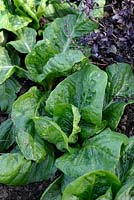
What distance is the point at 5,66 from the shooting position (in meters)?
2.57

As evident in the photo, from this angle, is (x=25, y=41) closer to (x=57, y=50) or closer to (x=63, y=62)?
(x=57, y=50)

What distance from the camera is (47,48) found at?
94.5 inches

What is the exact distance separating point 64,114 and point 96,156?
9.8 inches

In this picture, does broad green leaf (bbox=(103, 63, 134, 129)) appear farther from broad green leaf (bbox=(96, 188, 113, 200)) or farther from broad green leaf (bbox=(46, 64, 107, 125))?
broad green leaf (bbox=(96, 188, 113, 200))

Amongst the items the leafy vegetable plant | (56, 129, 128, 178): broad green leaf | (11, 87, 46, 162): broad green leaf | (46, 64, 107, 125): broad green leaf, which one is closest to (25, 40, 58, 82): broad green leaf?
the leafy vegetable plant

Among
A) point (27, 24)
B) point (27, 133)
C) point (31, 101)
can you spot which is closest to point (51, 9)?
point (27, 24)

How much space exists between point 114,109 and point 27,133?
1.40 feet

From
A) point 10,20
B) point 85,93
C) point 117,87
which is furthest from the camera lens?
point 10,20

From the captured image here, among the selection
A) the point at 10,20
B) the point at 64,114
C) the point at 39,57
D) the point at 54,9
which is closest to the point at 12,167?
the point at 64,114

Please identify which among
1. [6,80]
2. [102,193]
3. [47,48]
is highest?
[47,48]

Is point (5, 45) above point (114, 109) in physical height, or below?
above

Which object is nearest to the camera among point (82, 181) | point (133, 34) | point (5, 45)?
point (82, 181)

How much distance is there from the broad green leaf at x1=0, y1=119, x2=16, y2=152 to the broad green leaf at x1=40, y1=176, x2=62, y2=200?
358 millimetres

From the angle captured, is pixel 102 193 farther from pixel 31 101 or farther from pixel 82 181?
pixel 31 101
